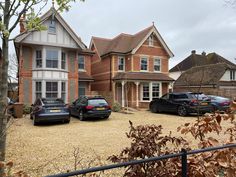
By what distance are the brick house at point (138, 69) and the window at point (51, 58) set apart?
609 centimetres

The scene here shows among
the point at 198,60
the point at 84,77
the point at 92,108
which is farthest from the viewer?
the point at 198,60

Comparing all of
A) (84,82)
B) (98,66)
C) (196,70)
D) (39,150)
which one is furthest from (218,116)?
(196,70)

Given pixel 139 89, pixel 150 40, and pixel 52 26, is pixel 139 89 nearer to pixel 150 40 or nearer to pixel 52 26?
pixel 150 40

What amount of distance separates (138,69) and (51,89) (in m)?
9.90

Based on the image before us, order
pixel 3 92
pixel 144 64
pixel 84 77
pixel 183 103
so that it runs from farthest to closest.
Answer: pixel 144 64 < pixel 84 77 < pixel 183 103 < pixel 3 92

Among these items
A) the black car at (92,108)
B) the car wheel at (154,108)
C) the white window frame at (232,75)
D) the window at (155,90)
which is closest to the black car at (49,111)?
the black car at (92,108)

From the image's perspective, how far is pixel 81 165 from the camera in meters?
5.56

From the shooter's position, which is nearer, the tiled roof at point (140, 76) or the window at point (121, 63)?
the tiled roof at point (140, 76)

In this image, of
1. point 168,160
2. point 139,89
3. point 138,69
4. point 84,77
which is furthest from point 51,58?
point 168,160

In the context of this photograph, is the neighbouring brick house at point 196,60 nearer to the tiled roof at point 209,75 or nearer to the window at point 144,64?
the tiled roof at point 209,75

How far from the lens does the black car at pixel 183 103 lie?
16172 mm

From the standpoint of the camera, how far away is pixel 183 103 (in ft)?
54.9

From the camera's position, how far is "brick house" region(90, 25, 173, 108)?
77.9 feet

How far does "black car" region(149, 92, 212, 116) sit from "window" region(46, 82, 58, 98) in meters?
8.86
